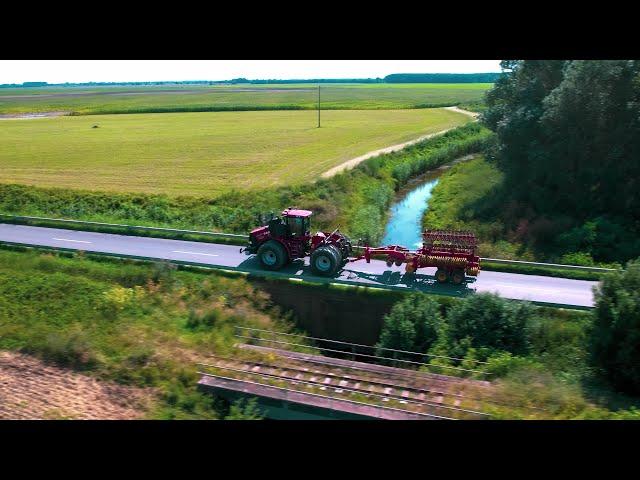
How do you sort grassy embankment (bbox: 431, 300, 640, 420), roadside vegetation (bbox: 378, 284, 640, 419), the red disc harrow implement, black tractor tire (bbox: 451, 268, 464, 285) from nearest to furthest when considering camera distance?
1. grassy embankment (bbox: 431, 300, 640, 420)
2. roadside vegetation (bbox: 378, 284, 640, 419)
3. the red disc harrow implement
4. black tractor tire (bbox: 451, 268, 464, 285)

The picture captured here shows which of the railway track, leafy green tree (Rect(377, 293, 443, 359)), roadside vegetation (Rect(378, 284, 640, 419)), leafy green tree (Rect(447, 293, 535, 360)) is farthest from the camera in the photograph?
leafy green tree (Rect(377, 293, 443, 359))

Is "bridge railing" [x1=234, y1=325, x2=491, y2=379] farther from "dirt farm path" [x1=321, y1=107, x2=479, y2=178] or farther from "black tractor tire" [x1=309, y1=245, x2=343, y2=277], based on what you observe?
"dirt farm path" [x1=321, y1=107, x2=479, y2=178]

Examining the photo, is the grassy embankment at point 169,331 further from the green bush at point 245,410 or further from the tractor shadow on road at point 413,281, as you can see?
the tractor shadow on road at point 413,281

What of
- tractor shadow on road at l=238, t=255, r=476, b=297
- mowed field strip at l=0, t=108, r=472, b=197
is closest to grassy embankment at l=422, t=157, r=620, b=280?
tractor shadow on road at l=238, t=255, r=476, b=297

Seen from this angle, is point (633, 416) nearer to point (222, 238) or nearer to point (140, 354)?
point (140, 354)

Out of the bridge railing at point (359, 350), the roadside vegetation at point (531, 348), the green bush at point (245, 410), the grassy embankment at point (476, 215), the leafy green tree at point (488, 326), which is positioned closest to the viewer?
the roadside vegetation at point (531, 348)

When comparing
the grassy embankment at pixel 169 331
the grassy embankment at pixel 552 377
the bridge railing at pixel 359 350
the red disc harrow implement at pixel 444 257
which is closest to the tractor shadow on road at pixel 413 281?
the red disc harrow implement at pixel 444 257
